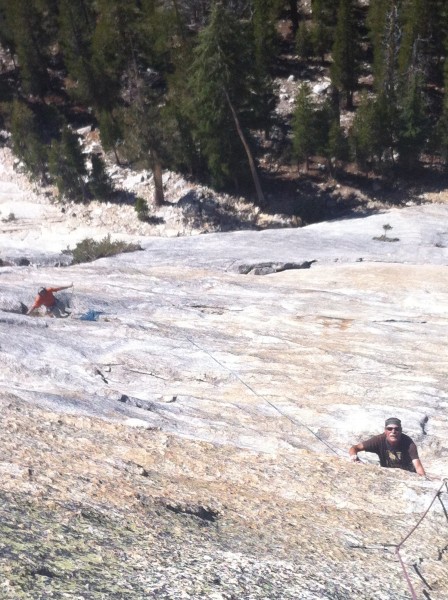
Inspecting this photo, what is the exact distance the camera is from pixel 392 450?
9.58 metres

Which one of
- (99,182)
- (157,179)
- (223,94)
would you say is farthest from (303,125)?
(99,182)

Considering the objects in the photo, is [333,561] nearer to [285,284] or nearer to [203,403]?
[203,403]

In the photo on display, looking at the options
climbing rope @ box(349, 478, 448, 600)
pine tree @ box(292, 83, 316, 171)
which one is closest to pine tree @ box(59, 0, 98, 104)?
pine tree @ box(292, 83, 316, 171)

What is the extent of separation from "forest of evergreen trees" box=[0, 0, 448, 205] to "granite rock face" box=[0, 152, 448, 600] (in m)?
21.6

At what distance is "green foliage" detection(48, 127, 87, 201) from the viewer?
140 ft

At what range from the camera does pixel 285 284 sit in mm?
20344

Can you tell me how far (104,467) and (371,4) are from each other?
2184 inches

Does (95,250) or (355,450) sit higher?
(95,250)

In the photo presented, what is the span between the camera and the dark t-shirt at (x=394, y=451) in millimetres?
9555

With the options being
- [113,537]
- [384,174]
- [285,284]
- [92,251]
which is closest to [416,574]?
[113,537]

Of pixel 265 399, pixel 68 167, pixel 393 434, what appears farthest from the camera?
pixel 68 167

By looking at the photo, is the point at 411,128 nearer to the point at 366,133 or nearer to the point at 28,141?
the point at 366,133

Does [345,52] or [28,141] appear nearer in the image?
[28,141]

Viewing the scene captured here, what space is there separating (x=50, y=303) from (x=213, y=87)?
26699 millimetres
